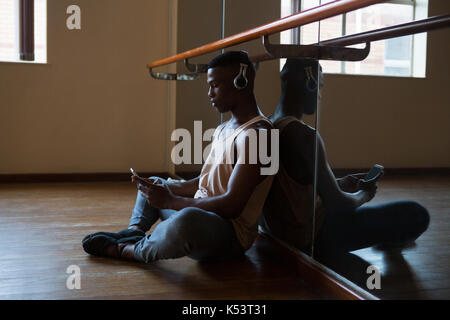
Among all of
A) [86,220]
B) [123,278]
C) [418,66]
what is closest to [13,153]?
[86,220]

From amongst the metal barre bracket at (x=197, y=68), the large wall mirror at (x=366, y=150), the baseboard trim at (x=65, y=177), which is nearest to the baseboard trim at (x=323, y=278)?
the large wall mirror at (x=366, y=150)

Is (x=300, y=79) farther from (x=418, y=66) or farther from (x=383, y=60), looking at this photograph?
(x=418, y=66)

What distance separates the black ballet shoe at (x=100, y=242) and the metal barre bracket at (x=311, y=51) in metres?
0.91

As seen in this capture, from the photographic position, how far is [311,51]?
181 cm

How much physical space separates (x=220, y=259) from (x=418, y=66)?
3.47 feet

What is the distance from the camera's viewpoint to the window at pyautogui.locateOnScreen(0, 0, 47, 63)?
12.9 feet

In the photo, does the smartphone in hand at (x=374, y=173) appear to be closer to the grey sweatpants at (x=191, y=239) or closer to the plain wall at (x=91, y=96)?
the grey sweatpants at (x=191, y=239)

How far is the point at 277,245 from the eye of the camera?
2123 mm

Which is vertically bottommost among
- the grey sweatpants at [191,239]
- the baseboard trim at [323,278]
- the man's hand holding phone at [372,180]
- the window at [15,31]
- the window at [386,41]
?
the baseboard trim at [323,278]

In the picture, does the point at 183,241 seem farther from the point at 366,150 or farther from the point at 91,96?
the point at 91,96

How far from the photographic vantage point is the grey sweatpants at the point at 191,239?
5.90 ft

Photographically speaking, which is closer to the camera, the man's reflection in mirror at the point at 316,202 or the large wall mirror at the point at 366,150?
the large wall mirror at the point at 366,150

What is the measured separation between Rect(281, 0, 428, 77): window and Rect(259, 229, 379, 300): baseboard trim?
643 mm
